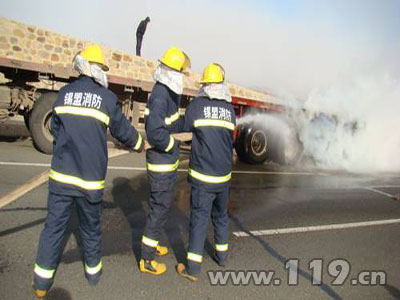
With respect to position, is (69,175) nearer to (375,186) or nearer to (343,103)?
(375,186)

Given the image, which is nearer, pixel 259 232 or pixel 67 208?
pixel 67 208

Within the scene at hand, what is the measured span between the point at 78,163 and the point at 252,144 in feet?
23.6

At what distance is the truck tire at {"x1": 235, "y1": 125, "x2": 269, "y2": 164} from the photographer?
9.24 meters

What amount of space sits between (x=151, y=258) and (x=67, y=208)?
901 mm

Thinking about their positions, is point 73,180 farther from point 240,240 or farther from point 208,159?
point 240,240

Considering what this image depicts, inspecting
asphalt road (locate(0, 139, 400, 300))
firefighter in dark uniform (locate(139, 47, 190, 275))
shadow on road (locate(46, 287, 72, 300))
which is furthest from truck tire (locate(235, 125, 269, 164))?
shadow on road (locate(46, 287, 72, 300))

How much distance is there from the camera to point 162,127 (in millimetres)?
2895

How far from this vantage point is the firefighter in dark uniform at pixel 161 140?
2.90m

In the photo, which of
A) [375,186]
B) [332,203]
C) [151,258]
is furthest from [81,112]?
[375,186]

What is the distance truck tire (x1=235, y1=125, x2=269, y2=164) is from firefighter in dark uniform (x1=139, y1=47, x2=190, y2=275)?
246 inches

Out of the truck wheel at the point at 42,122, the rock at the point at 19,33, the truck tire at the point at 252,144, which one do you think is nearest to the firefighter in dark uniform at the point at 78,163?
the truck wheel at the point at 42,122

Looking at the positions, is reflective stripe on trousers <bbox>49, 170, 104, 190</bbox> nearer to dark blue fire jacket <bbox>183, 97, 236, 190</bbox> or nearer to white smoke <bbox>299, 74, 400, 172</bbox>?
dark blue fire jacket <bbox>183, 97, 236, 190</bbox>

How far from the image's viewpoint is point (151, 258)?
9.85ft

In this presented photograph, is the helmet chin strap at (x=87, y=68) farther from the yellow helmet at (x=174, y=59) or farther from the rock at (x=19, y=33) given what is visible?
the rock at (x=19, y=33)
